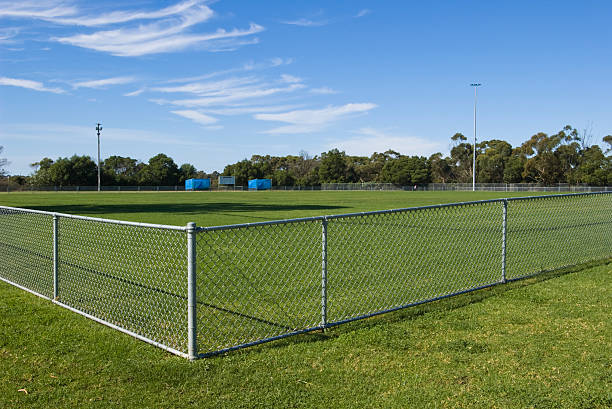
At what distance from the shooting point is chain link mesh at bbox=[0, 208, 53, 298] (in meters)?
6.96

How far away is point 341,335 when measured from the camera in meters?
4.79

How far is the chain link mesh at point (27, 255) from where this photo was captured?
6.96 metres

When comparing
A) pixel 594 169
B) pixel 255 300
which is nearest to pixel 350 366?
pixel 255 300

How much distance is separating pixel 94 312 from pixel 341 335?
2.88 metres

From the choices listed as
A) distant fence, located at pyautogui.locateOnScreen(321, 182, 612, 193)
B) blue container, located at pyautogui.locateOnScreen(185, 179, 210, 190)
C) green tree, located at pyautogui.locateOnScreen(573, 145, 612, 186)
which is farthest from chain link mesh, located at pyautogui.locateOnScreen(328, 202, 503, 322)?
blue container, located at pyautogui.locateOnScreen(185, 179, 210, 190)

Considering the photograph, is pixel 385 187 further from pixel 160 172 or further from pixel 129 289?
pixel 129 289

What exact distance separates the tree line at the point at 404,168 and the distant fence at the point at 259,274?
241ft

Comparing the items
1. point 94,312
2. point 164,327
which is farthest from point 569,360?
point 94,312

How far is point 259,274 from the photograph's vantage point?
763 centimetres

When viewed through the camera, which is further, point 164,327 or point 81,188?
point 81,188

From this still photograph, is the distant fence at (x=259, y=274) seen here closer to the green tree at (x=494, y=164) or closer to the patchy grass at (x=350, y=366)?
the patchy grass at (x=350, y=366)

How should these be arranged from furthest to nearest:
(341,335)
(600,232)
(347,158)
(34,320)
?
(347,158), (600,232), (34,320), (341,335)

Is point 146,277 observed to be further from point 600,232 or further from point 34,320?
point 600,232

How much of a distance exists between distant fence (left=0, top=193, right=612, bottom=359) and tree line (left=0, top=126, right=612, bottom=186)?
73.5m
